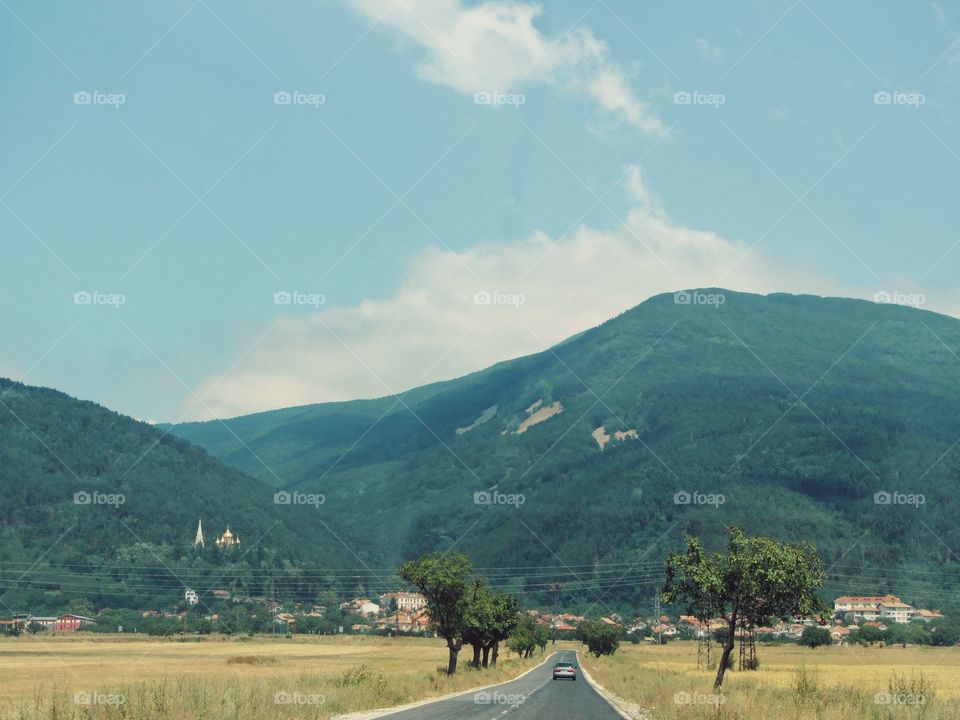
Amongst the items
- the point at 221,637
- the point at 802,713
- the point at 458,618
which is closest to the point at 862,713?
the point at 802,713

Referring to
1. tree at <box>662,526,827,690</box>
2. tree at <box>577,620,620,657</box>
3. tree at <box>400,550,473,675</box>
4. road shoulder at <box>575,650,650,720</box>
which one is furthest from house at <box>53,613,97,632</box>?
tree at <box>662,526,827,690</box>

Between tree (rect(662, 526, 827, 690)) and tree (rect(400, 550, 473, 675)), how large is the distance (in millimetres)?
21073

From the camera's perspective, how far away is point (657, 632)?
194 meters

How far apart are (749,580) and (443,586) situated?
2582cm

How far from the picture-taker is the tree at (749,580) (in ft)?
132

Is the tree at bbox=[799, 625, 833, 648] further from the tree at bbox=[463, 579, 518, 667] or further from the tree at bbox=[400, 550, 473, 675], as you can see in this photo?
the tree at bbox=[400, 550, 473, 675]

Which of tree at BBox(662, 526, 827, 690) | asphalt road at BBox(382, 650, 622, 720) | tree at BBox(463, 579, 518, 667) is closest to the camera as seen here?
asphalt road at BBox(382, 650, 622, 720)

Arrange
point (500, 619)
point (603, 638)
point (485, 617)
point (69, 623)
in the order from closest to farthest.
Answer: point (485, 617)
point (500, 619)
point (603, 638)
point (69, 623)

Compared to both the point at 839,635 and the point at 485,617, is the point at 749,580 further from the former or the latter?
the point at 839,635

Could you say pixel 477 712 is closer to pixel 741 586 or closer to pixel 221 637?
pixel 741 586

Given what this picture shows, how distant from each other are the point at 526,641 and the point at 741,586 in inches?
3606

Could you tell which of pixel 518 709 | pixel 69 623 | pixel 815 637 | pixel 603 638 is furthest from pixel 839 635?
pixel 518 709

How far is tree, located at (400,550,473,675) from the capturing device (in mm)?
61594

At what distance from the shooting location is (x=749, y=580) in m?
40.5
